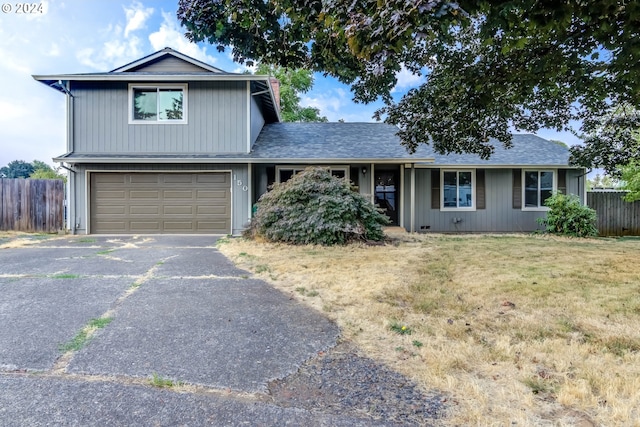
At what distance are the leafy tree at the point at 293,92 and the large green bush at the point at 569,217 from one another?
1595 cm

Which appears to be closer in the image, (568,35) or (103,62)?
(568,35)

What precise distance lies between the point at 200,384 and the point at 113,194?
412 inches

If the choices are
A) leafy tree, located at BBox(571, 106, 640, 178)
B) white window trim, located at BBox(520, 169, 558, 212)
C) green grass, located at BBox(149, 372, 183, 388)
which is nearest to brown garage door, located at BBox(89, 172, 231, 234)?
green grass, located at BBox(149, 372, 183, 388)

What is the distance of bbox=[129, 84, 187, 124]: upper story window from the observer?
35.6ft

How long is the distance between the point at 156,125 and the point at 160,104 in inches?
27.6

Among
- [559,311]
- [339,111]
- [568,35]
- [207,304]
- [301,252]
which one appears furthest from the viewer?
[339,111]

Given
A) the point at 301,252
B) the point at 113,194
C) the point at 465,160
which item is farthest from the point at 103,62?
the point at 465,160

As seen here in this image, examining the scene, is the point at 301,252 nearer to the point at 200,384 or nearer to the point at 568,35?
the point at 200,384

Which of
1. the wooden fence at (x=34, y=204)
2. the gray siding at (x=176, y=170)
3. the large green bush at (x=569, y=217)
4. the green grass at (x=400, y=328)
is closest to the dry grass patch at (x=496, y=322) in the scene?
the green grass at (x=400, y=328)

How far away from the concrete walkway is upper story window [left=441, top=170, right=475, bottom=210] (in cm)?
892

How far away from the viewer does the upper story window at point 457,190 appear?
12156 millimetres

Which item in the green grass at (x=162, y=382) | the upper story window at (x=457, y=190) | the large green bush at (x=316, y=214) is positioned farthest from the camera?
the upper story window at (x=457, y=190)

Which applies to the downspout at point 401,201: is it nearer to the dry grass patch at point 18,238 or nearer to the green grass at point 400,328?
the green grass at point 400,328

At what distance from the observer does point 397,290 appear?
4449 mm
